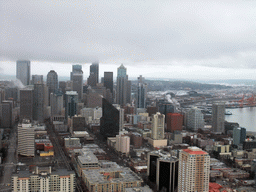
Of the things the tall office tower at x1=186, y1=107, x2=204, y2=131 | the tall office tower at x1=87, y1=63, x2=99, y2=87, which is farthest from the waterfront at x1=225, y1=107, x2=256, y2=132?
the tall office tower at x1=87, y1=63, x2=99, y2=87

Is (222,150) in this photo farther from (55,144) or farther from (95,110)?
(95,110)

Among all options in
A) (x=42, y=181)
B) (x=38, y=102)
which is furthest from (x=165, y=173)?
(x=38, y=102)

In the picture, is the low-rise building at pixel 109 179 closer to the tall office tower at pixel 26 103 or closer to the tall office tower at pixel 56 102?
the tall office tower at pixel 26 103

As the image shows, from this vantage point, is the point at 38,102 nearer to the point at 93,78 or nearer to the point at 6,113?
the point at 6,113

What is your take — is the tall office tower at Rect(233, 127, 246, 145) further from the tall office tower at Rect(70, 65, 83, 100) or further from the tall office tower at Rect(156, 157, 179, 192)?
the tall office tower at Rect(70, 65, 83, 100)

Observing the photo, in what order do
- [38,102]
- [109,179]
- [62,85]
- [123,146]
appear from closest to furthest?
[109,179]
[123,146]
[38,102]
[62,85]
